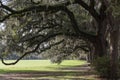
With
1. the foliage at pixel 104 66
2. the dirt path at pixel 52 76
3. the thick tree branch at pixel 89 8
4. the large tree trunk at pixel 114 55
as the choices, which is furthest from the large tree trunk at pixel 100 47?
the large tree trunk at pixel 114 55

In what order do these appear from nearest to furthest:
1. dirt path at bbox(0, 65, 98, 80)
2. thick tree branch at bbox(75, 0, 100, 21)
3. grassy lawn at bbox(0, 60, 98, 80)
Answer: thick tree branch at bbox(75, 0, 100, 21)
dirt path at bbox(0, 65, 98, 80)
grassy lawn at bbox(0, 60, 98, 80)

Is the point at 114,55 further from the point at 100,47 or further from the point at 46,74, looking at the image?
the point at 46,74

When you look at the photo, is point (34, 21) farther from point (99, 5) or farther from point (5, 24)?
point (99, 5)

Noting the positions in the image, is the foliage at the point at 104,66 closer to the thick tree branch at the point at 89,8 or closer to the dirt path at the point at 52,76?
the dirt path at the point at 52,76

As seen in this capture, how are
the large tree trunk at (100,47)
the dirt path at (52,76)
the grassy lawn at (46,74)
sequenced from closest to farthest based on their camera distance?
the dirt path at (52,76) < the grassy lawn at (46,74) < the large tree trunk at (100,47)

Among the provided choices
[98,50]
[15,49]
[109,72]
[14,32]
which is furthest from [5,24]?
[109,72]

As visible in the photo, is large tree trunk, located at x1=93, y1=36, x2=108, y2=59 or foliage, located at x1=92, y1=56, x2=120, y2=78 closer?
foliage, located at x1=92, y1=56, x2=120, y2=78

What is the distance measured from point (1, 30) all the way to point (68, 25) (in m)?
6.02

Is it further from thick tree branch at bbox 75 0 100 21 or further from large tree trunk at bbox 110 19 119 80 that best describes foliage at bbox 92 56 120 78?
thick tree branch at bbox 75 0 100 21

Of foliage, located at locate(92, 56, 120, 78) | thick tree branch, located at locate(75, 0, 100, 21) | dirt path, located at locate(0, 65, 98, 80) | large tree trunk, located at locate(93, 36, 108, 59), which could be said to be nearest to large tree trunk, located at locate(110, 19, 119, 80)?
foliage, located at locate(92, 56, 120, 78)

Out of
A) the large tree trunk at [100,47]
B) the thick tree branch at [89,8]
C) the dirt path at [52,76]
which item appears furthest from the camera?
the large tree trunk at [100,47]

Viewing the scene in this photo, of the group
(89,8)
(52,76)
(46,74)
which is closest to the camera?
(89,8)

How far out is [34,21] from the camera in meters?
31.3

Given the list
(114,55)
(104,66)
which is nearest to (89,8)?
(114,55)
